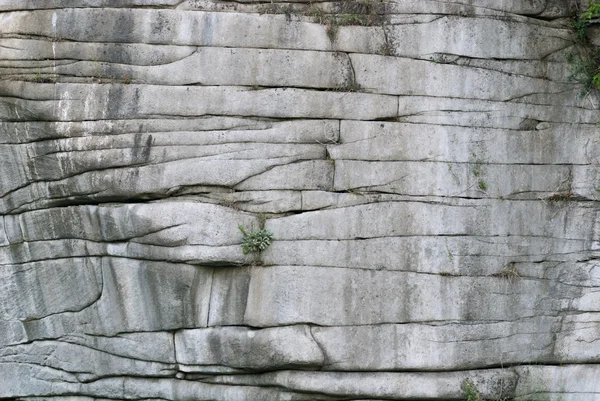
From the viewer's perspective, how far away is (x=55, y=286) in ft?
30.2

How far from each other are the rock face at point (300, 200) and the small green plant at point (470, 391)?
0.02m

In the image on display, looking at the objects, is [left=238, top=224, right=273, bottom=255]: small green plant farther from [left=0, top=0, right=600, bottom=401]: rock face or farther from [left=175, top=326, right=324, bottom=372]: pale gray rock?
[left=175, top=326, right=324, bottom=372]: pale gray rock

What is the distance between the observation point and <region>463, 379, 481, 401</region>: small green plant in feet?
28.8

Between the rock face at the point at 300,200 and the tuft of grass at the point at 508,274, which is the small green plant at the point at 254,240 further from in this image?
the tuft of grass at the point at 508,274

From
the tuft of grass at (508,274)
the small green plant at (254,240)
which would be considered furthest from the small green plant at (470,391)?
the small green plant at (254,240)

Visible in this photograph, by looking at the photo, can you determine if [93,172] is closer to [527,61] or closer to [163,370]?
[163,370]

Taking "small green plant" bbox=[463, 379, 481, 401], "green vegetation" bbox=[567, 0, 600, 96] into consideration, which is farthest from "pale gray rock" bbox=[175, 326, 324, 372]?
"green vegetation" bbox=[567, 0, 600, 96]

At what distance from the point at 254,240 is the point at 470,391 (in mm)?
2876

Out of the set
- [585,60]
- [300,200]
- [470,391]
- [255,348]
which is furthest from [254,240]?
[585,60]

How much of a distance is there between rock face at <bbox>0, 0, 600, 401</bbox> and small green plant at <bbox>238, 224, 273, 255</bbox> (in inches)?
3.7

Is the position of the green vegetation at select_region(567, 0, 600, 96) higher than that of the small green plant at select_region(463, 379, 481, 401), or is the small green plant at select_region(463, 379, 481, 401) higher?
the green vegetation at select_region(567, 0, 600, 96)

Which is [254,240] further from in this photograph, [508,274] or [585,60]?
[585,60]

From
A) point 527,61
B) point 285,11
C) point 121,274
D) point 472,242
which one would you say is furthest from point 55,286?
point 527,61

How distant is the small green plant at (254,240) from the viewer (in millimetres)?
8641
